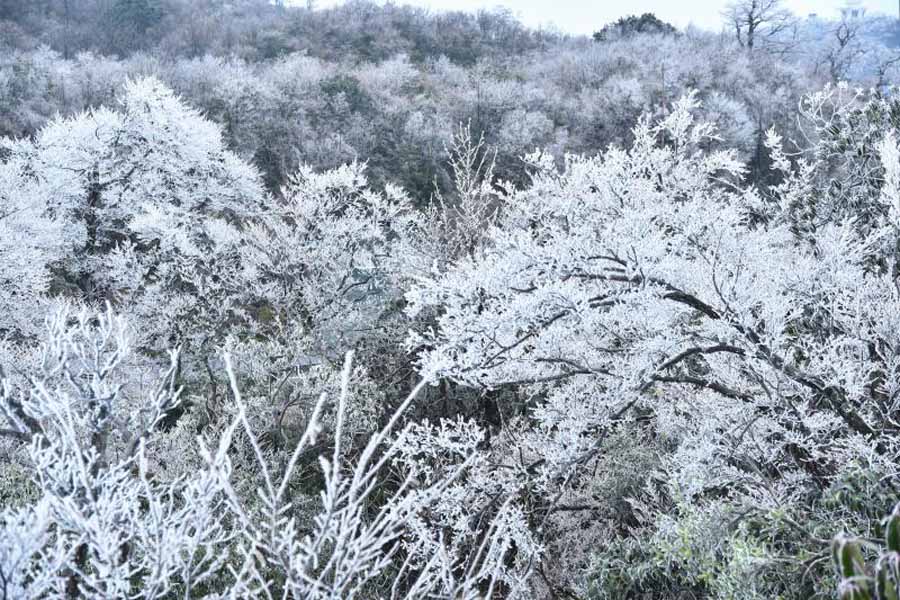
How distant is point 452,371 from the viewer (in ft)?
17.9

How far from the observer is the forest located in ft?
10.8

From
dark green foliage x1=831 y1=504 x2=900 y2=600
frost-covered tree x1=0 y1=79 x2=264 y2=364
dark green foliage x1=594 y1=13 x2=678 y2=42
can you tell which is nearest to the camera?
dark green foliage x1=831 y1=504 x2=900 y2=600

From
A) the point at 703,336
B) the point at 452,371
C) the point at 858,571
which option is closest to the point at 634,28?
the point at 703,336

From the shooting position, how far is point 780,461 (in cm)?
595

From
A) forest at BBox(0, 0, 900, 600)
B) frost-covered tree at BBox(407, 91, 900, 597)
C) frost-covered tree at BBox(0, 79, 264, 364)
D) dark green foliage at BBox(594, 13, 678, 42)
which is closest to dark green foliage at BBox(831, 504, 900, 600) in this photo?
forest at BBox(0, 0, 900, 600)

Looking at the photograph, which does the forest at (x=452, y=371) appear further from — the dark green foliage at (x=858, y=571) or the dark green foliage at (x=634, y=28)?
the dark green foliage at (x=634, y=28)

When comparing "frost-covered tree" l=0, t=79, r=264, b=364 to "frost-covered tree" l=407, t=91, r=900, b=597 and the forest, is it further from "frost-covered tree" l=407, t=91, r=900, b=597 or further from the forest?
"frost-covered tree" l=407, t=91, r=900, b=597

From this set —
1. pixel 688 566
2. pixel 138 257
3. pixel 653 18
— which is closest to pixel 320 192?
pixel 138 257

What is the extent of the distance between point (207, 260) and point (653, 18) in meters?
47.5

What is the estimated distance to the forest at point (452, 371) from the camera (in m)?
3.28

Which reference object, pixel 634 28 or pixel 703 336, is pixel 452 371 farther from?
pixel 634 28

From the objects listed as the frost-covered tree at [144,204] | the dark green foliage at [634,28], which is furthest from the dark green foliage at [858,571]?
the dark green foliage at [634,28]

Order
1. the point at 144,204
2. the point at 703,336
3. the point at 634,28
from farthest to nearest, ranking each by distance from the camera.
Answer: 1. the point at 634,28
2. the point at 144,204
3. the point at 703,336

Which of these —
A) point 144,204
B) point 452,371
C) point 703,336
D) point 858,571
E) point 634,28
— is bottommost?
point 144,204
